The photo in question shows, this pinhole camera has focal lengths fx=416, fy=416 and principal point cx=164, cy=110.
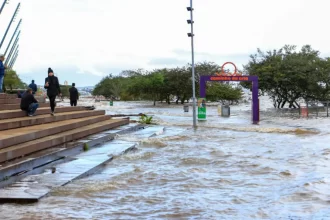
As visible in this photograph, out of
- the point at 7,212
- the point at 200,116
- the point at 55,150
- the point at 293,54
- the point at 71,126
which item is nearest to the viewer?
the point at 7,212

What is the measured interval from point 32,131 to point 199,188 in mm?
5150

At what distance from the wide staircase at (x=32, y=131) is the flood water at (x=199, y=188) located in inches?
70.1

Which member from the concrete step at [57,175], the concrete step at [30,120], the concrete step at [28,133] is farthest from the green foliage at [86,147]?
the concrete step at [30,120]

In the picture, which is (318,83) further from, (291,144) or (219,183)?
(219,183)

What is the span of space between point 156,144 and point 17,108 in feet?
17.0

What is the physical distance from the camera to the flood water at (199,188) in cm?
609

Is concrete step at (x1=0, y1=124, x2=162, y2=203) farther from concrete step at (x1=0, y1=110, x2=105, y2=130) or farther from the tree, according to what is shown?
the tree

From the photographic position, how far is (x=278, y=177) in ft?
28.7

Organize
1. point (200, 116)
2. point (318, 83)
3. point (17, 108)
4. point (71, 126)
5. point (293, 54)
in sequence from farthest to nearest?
→ 1. point (293, 54)
2. point (318, 83)
3. point (200, 116)
4. point (17, 108)
5. point (71, 126)

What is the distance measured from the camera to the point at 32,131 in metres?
10.8

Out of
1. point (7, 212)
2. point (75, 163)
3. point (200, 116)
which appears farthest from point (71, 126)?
point (200, 116)

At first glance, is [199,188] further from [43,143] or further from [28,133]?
[28,133]

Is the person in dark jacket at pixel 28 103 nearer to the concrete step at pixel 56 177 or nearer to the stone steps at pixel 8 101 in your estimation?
the stone steps at pixel 8 101

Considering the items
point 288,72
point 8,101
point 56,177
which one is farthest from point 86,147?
point 288,72
